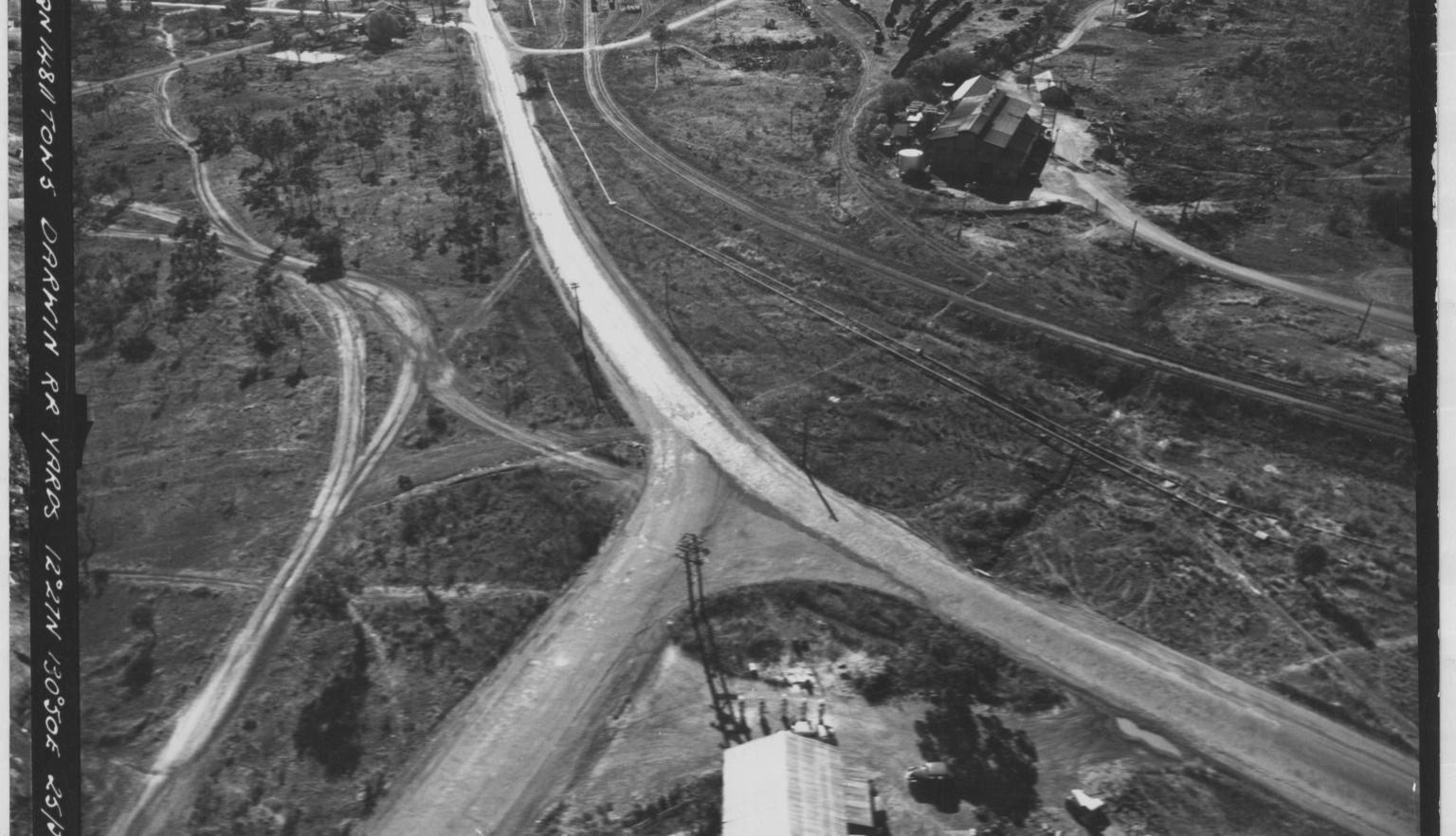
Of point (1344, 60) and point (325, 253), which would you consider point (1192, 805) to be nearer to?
point (325, 253)

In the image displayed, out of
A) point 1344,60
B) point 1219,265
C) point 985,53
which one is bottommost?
point 1219,265

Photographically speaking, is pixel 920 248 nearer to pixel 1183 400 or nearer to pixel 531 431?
pixel 1183 400

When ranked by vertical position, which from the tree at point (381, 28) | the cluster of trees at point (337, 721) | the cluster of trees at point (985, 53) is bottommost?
the cluster of trees at point (337, 721)

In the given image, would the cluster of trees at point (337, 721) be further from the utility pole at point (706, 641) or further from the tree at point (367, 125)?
the tree at point (367, 125)

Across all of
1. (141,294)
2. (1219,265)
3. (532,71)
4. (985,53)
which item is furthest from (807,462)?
(532,71)

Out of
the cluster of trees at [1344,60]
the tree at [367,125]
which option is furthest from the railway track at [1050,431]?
the cluster of trees at [1344,60]

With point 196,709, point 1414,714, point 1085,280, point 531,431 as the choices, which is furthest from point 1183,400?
point 196,709
